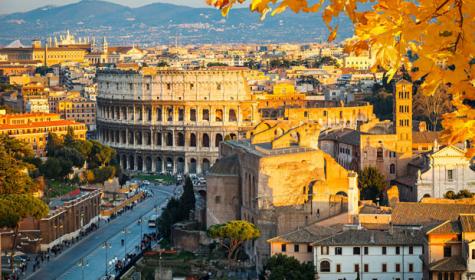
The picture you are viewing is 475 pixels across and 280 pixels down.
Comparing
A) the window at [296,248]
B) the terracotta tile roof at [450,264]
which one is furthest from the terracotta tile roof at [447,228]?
the window at [296,248]

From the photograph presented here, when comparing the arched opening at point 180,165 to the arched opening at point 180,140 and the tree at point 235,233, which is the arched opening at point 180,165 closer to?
the arched opening at point 180,140

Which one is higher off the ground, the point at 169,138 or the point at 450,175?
the point at 450,175

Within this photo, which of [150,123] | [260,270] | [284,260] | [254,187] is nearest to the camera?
[284,260]

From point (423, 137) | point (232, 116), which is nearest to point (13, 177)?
point (423, 137)

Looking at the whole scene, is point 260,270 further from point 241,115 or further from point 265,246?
point 241,115

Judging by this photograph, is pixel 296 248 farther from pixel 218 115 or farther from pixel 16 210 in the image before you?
pixel 218 115

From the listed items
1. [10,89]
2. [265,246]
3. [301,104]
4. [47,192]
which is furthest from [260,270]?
[10,89]
